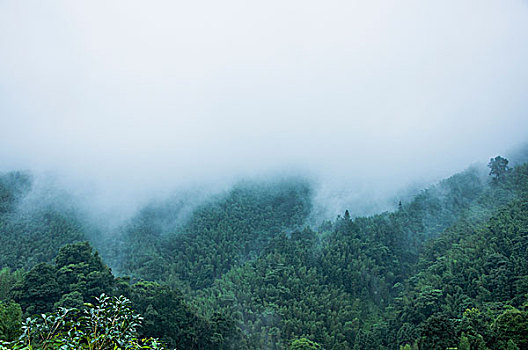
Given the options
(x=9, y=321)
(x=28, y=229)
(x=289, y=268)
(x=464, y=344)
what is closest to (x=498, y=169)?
(x=289, y=268)

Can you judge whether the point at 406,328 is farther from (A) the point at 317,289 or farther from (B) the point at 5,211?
(B) the point at 5,211

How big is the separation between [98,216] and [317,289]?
32417mm

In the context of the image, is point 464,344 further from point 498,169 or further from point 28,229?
point 28,229

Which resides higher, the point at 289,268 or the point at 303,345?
the point at 289,268

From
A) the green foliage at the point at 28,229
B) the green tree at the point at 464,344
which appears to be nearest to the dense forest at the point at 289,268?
the green tree at the point at 464,344

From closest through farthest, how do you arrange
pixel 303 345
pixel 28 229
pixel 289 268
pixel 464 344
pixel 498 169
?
pixel 464 344 < pixel 303 345 < pixel 289 268 < pixel 28 229 < pixel 498 169

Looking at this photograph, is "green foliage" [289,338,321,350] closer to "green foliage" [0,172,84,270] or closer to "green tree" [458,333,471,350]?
"green tree" [458,333,471,350]

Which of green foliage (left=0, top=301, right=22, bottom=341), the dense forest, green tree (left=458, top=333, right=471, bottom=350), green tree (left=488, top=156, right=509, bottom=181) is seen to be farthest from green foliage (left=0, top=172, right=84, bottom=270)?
green tree (left=488, top=156, right=509, bottom=181)

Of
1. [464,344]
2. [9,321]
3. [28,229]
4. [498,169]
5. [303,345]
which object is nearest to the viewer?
[9,321]

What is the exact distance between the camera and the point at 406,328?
105 ft

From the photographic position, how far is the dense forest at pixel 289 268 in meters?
28.6

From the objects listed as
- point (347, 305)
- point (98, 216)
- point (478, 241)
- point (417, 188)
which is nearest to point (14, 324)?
point (347, 305)

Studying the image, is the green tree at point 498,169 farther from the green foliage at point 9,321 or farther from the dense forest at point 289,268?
the green foliage at point 9,321

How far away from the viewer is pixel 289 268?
45219 mm
